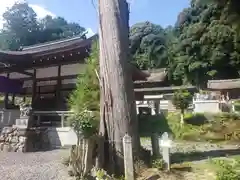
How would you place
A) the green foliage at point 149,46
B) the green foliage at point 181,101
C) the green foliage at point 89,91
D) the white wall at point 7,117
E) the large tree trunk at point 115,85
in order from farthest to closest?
the green foliage at point 149,46 → the green foliage at point 181,101 → the white wall at point 7,117 → the green foliage at point 89,91 → the large tree trunk at point 115,85

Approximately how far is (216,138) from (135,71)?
16.9 ft

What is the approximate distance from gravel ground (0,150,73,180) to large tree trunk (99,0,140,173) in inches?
48.0

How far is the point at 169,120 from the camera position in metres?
15.1

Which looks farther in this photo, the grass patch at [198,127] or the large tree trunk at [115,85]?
the grass patch at [198,127]

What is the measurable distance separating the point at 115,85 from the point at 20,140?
5.06 metres

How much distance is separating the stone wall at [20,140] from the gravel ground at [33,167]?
989 mm

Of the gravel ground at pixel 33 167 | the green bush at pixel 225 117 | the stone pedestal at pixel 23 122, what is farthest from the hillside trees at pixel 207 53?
the gravel ground at pixel 33 167

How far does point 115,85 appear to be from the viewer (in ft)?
20.3

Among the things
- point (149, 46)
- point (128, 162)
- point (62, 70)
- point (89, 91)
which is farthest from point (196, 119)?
point (149, 46)

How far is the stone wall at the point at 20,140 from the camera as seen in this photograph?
934cm

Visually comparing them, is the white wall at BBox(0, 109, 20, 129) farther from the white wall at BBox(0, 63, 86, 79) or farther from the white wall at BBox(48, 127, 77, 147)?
the white wall at BBox(0, 63, 86, 79)

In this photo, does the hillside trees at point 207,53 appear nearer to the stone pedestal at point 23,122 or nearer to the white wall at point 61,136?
the white wall at point 61,136

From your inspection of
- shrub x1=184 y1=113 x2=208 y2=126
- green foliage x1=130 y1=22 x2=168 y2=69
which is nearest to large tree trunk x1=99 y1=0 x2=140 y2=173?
shrub x1=184 y1=113 x2=208 y2=126

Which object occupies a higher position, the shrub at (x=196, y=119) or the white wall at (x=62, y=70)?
the white wall at (x=62, y=70)
